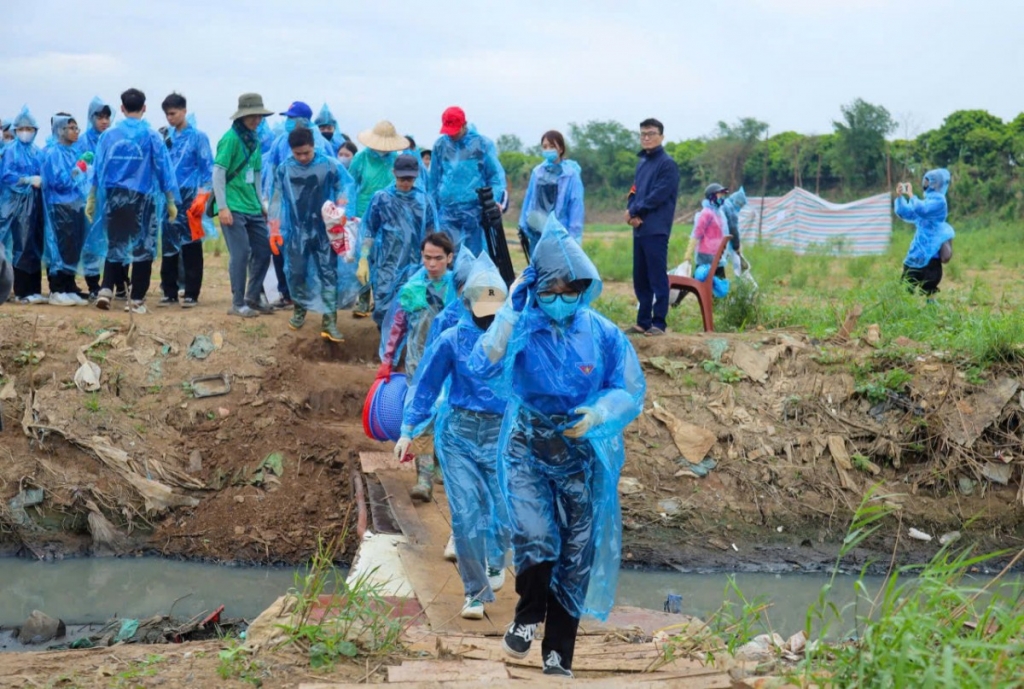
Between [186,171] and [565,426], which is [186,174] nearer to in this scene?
[186,171]

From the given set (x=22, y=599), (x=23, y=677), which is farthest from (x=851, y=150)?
(x=23, y=677)

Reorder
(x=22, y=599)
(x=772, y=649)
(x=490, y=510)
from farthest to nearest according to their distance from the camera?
(x=22, y=599) → (x=490, y=510) → (x=772, y=649)

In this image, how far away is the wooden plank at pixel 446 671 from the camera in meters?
4.13

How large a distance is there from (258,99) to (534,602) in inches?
256

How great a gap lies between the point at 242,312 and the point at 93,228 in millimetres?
1498

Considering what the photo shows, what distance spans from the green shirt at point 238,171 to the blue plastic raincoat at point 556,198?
234cm

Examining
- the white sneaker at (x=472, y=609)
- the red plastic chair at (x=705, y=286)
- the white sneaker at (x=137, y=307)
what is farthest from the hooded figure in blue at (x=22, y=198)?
Result: the white sneaker at (x=472, y=609)

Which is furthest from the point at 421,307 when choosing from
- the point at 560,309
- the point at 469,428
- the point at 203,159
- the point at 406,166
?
the point at 203,159

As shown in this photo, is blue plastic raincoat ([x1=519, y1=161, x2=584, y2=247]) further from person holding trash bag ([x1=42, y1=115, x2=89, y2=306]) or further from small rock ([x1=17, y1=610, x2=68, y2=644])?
small rock ([x1=17, y1=610, x2=68, y2=644])

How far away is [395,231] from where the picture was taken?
8.99 m

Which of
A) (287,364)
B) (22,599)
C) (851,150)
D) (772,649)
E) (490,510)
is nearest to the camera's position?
(772,649)

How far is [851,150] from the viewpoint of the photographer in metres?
28.6

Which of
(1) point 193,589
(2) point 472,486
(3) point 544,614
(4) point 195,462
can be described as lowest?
(1) point 193,589

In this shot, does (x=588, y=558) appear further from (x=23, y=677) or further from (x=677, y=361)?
(x=677, y=361)
